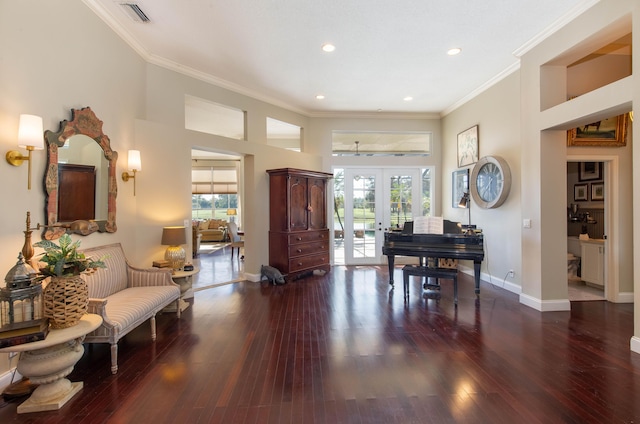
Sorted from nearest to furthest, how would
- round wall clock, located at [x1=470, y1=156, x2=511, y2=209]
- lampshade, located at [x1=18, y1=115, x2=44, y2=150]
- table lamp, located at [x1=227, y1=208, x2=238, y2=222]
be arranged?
lampshade, located at [x1=18, y1=115, x2=44, y2=150]
round wall clock, located at [x1=470, y1=156, x2=511, y2=209]
table lamp, located at [x1=227, y1=208, x2=238, y2=222]

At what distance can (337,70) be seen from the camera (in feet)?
14.9

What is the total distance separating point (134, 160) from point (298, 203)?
271 cm

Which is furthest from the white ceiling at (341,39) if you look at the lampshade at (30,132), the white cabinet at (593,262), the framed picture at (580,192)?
the white cabinet at (593,262)

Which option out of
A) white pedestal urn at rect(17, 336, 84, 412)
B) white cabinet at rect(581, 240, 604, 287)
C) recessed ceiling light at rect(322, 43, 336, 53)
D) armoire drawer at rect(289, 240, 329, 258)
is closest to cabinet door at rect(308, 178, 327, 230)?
armoire drawer at rect(289, 240, 329, 258)

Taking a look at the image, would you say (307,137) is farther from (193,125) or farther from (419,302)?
(419,302)

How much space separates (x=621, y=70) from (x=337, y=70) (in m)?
3.99

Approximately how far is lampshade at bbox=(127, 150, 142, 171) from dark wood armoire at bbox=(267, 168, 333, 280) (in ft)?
7.48

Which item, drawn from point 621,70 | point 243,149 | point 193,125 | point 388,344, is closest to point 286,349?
point 388,344

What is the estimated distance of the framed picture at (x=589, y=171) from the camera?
5.14 metres

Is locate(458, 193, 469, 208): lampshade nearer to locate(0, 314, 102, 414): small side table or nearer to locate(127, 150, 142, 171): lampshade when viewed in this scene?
locate(127, 150, 142, 171): lampshade

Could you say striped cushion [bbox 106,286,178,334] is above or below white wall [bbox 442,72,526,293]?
below

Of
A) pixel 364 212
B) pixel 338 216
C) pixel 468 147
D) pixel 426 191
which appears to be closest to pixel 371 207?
pixel 364 212

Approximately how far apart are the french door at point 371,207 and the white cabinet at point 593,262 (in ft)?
9.57

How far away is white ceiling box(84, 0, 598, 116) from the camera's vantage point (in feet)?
10.3
